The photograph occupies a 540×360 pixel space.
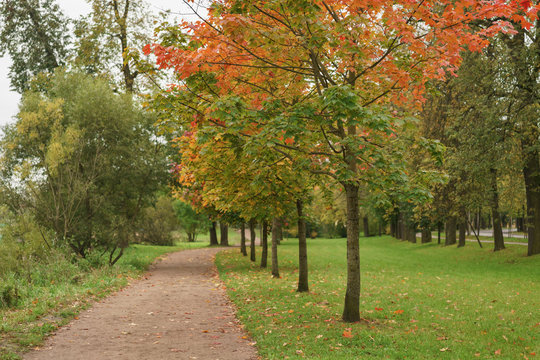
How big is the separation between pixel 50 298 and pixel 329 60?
28.6 feet

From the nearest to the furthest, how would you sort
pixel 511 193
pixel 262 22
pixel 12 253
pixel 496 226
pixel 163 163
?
1. pixel 262 22
2. pixel 12 253
3. pixel 163 163
4. pixel 511 193
5. pixel 496 226

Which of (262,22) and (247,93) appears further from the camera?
(247,93)

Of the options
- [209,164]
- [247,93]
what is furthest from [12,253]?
[247,93]

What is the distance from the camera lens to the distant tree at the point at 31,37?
26734mm

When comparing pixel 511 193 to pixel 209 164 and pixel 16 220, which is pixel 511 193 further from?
pixel 16 220

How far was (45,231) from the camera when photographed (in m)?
16.2

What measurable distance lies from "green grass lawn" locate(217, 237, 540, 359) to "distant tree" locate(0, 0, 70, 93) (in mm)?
20744

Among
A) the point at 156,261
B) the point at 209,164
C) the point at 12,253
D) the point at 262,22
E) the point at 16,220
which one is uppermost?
the point at 262,22

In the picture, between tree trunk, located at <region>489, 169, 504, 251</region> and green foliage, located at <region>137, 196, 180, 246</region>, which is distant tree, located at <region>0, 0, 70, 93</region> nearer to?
green foliage, located at <region>137, 196, 180, 246</region>

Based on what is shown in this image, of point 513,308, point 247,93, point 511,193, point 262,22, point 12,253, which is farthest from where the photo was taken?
point 511,193

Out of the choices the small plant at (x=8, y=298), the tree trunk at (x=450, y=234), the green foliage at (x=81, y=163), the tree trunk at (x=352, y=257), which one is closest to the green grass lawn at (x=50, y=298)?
the small plant at (x=8, y=298)

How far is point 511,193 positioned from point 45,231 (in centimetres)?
2170

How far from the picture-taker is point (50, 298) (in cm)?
1038

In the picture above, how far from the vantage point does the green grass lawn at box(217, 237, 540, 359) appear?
6.52 meters
